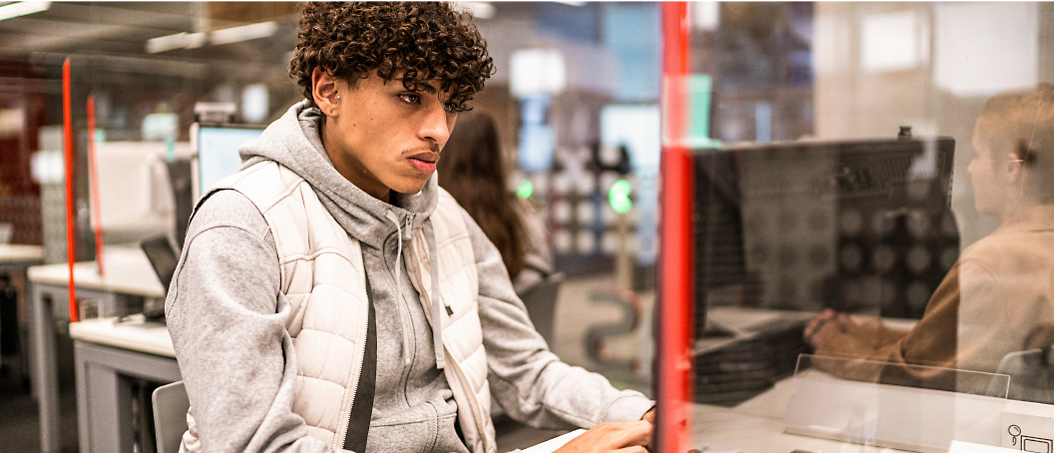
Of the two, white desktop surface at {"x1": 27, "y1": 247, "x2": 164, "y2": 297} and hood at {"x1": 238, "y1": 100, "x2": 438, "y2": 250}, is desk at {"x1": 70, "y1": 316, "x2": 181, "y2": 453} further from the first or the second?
hood at {"x1": 238, "y1": 100, "x2": 438, "y2": 250}

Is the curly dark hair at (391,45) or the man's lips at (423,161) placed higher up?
the curly dark hair at (391,45)

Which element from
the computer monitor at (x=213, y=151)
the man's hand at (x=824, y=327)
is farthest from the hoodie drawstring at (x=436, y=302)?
the computer monitor at (x=213, y=151)

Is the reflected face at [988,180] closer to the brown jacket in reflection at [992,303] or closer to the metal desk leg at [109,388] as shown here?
the brown jacket in reflection at [992,303]

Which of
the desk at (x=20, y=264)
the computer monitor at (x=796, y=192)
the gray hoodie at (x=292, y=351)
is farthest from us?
the desk at (x=20, y=264)

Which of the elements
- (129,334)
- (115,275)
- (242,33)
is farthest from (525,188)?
(129,334)

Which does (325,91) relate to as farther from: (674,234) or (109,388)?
(109,388)

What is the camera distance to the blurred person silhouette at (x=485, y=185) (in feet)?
7.68

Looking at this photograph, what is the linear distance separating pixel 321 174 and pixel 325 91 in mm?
127

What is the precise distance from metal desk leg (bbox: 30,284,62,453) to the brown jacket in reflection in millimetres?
2867

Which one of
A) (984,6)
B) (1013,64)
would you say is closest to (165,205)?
(1013,64)

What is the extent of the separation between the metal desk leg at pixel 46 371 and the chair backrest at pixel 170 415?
6.85ft

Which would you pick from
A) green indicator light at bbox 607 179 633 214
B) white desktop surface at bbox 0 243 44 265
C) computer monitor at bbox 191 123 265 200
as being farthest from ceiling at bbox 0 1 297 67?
green indicator light at bbox 607 179 633 214

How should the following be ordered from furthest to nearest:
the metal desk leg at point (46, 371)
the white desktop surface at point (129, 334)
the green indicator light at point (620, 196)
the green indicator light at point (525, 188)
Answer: the green indicator light at point (525, 188), the green indicator light at point (620, 196), the metal desk leg at point (46, 371), the white desktop surface at point (129, 334)

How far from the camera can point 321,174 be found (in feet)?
3.31
